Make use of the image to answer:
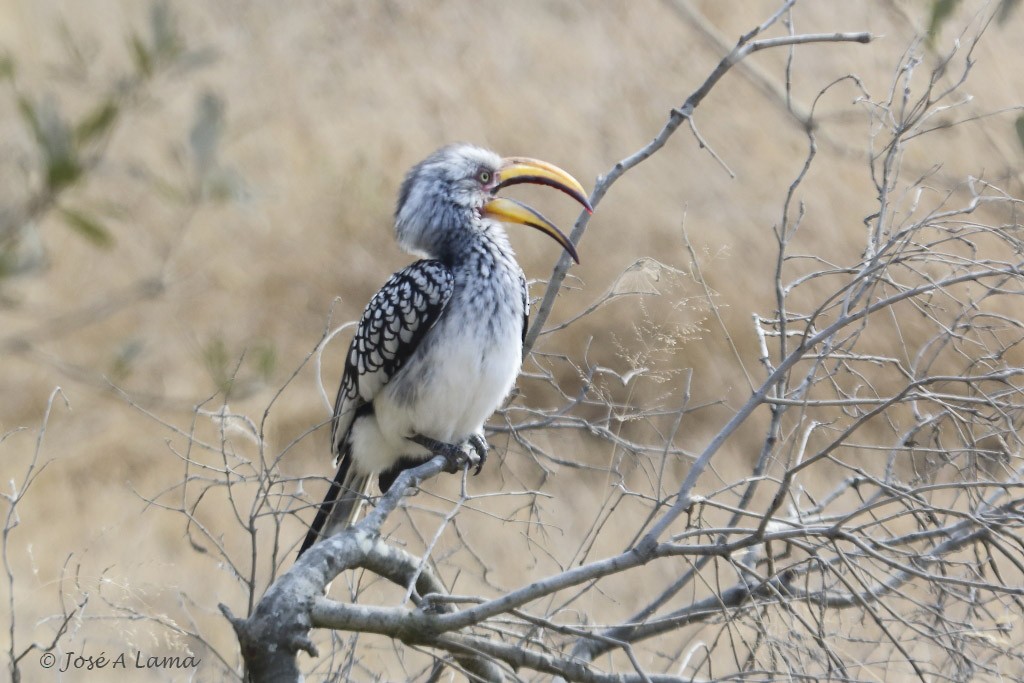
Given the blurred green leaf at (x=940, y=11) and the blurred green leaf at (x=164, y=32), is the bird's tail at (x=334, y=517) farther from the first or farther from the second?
the blurred green leaf at (x=164, y=32)

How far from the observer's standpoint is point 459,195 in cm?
292

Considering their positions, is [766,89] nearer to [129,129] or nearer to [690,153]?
[690,153]

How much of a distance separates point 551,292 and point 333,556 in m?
0.79

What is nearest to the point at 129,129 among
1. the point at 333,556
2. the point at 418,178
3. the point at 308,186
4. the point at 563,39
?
the point at 308,186

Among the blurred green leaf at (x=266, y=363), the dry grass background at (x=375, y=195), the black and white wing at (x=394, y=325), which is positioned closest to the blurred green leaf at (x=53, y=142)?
the blurred green leaf at (x=266, y=363)

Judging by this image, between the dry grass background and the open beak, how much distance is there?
2496 mm

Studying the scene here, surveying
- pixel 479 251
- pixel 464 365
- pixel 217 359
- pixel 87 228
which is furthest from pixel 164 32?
pixel 479 251

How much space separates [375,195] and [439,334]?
11.9ft

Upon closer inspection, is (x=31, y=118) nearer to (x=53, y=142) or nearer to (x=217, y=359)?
(x=53, y=142)

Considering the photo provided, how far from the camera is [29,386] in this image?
18.4 feet

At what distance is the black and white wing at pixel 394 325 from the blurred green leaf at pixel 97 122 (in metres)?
1.92

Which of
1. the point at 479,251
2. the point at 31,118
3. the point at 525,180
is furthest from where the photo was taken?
the point at 525,180

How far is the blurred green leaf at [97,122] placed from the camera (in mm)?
807

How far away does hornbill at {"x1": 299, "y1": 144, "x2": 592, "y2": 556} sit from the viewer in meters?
2.72
